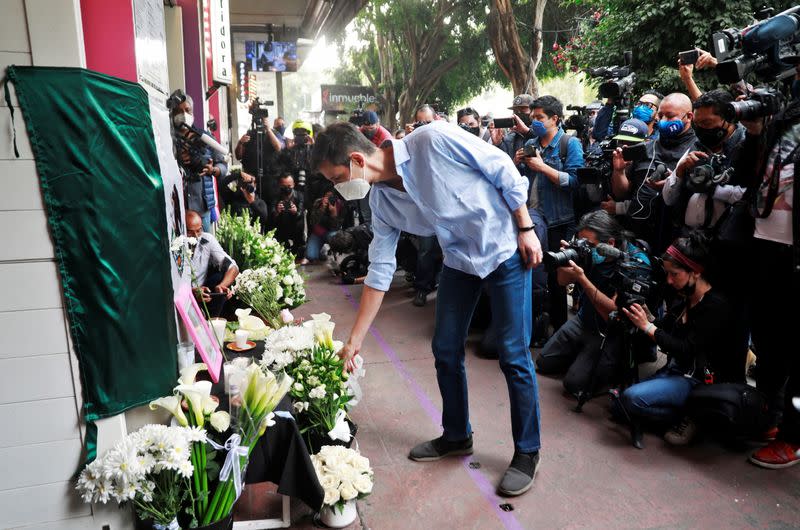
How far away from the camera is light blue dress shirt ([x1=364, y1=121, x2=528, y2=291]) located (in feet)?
8.28

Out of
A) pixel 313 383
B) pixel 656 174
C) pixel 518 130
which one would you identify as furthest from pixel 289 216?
pixel 313 383

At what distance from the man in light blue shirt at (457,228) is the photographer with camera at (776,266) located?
127cm

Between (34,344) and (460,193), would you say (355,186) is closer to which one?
(460,193)

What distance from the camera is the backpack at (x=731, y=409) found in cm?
304

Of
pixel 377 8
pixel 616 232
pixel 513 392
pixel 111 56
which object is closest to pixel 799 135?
pixel 616 232

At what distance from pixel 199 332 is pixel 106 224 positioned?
814mm

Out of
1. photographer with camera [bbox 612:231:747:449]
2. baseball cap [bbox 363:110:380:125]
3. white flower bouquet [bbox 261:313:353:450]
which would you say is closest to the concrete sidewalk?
photographer with camera [bbox 612:231:747:449]

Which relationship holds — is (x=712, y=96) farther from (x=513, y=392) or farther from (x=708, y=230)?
(x=513, y=392)

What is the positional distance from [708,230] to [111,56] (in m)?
3.31

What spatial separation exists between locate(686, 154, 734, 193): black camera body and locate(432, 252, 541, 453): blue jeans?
5.21 feet

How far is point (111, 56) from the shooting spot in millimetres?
2111

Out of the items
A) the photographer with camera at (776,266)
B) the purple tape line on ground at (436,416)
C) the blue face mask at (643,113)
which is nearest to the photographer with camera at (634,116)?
the blue face mask at (643,113)

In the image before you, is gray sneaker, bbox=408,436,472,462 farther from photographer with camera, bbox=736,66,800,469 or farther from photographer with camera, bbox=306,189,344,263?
photographer with camera, bbox=306,189,344,263

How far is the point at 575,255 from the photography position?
11.5 feet
